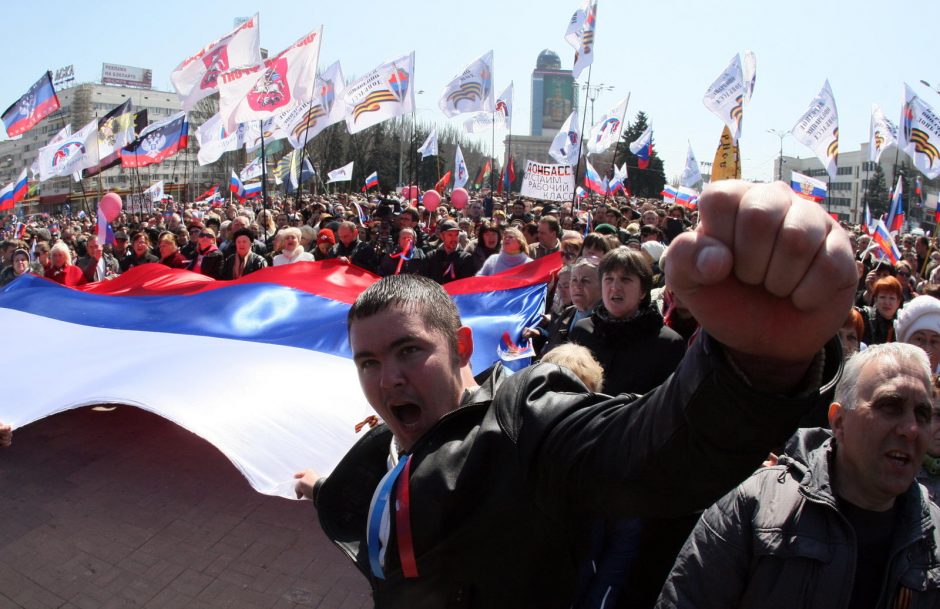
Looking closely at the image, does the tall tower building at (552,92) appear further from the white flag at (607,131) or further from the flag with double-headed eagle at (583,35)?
the flag with double-headed eagle at (583,35)

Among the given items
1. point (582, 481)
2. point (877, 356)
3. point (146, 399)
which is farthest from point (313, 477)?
point (146, 399)

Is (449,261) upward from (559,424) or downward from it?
downward

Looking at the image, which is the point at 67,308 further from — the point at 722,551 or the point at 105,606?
the point at 722,551

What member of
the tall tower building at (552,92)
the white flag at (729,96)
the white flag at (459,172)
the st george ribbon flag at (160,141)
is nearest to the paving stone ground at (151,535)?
the white flag at (729,96)

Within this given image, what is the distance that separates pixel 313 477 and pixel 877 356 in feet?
5.41

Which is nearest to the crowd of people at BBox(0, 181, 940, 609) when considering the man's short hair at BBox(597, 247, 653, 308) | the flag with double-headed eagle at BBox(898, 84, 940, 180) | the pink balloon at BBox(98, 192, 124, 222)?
the man's short hair at BBox(597, 247, 653, 308)

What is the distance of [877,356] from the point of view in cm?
208

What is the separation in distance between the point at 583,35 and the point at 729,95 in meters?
2.93

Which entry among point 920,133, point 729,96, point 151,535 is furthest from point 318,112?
point 151,535

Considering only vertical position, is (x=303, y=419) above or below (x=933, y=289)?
below

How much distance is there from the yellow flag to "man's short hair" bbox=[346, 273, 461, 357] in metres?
11.5

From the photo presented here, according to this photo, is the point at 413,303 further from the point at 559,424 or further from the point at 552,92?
the point at 552,92

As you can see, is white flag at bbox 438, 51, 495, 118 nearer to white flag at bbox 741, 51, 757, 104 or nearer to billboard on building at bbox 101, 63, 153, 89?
white flag at bbox 741, 51, 757, 104

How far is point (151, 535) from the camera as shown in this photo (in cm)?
464
